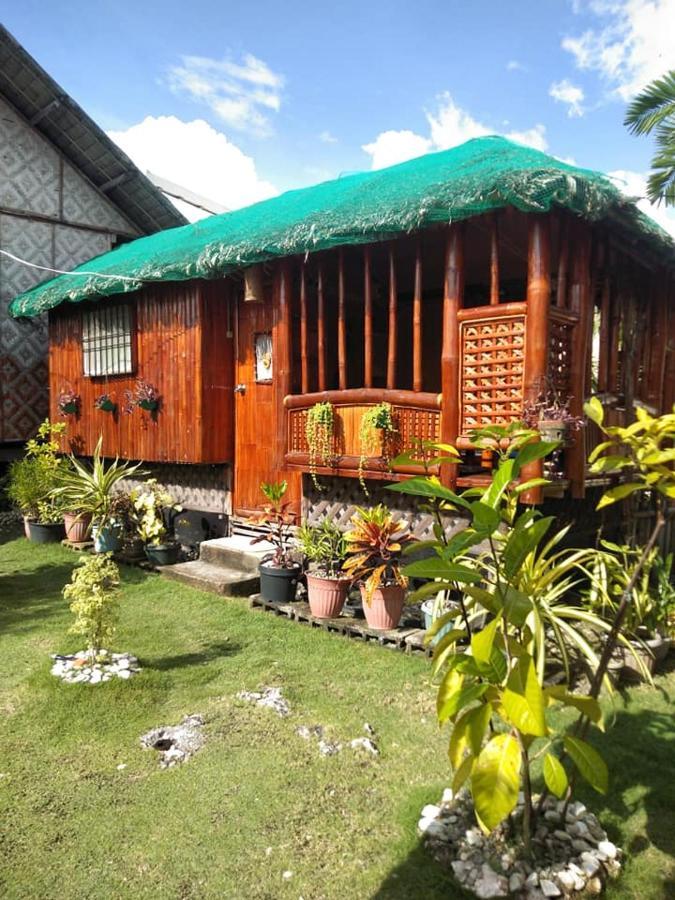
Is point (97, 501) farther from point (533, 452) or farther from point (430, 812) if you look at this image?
point (533, 452)

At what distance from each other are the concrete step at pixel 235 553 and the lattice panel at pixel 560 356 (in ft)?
12.3

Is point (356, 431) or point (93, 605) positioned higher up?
point (356, 431)

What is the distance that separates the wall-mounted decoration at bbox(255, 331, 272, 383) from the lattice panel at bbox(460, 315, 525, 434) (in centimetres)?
341

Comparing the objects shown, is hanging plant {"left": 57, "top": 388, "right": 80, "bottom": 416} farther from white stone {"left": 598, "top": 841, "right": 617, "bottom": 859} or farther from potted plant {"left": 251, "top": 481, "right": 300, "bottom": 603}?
white stone {"left": 598, "top": 841, "right": 617, "bottom": 859}

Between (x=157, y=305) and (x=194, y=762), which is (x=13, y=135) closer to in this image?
(x=157, y=305)

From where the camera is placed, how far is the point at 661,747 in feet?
12.8

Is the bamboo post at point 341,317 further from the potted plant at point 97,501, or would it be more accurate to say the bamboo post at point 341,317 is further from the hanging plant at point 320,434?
the potted plant at point 97,501

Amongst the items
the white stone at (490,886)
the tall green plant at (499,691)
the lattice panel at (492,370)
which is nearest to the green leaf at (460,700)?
the tall green plant at (499,691)

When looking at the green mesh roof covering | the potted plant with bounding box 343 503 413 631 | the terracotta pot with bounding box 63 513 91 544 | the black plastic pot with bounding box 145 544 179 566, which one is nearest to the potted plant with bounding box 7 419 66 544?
the terracotta pot with bounding box 63 513 91 544

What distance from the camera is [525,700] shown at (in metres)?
2.00

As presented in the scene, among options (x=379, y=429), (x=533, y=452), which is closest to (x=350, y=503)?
(x=379, y=429)

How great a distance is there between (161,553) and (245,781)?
5.00 metres

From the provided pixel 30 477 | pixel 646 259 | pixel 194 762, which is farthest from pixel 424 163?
pixel 30 477

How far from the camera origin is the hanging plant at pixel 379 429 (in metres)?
6.15
